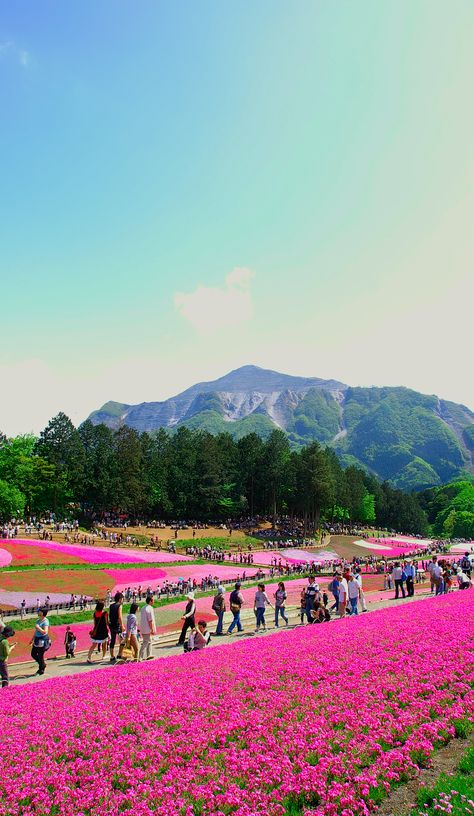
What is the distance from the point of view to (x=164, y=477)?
90.0m

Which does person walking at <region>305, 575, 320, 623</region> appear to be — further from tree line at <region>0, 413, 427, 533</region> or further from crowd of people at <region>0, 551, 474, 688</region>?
tree line at <region>0, 413, 427, 533</region>

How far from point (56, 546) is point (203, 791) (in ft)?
156

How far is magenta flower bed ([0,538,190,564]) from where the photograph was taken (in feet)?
159

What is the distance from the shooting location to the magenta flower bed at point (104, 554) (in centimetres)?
4834

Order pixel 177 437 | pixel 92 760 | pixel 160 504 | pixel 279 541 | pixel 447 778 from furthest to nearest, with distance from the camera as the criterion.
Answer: pixel 177 437, pixel 160 504, pixel 279 541, pixel 92 760, pixel 447 778

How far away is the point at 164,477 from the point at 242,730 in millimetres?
82598

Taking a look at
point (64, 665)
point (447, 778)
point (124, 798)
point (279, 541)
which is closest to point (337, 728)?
point (447, 778)

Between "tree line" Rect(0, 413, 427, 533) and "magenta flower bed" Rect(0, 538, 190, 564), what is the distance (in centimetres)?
1367

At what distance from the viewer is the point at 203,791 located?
22.3ft

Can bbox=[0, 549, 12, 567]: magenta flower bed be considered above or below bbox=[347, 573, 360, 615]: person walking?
below

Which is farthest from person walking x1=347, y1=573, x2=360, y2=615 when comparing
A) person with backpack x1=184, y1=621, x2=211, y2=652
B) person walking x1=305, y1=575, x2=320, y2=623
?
person with backpack x1=184, y1=621, x2=211, y2=652

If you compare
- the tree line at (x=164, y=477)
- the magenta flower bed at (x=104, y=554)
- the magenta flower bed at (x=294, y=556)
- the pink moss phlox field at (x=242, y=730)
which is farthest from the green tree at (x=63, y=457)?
the pink moss phlox field at (x=242, y=730)

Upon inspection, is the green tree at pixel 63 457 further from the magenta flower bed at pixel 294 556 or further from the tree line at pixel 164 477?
the magenta flower bed at pixel 294 556

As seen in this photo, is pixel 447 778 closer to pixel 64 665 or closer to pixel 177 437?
pixel 64 665
